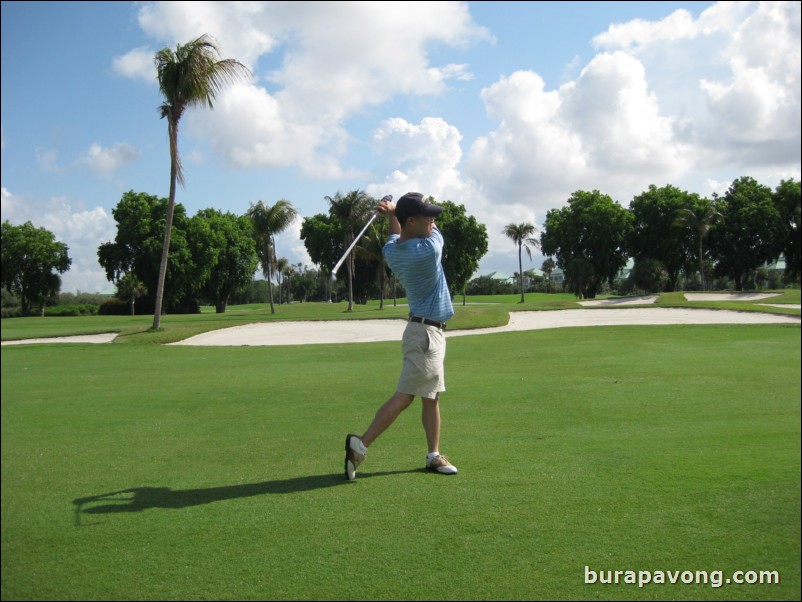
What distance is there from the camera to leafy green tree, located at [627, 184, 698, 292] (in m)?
63.9

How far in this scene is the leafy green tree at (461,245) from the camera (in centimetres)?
7550

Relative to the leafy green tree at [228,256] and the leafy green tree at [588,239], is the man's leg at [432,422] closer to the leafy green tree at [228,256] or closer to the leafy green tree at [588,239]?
the leafy green tree at [228,256]

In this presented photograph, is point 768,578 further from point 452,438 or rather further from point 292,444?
point 292,444

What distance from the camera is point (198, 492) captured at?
4.44 m

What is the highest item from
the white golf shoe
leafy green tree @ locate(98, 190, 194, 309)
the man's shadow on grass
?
leafy green tree @ locate(98, 190, 194, 309)

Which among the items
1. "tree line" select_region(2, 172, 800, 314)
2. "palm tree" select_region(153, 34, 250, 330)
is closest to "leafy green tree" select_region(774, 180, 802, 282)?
"palm tree" select_region(153, 34, 250, 330)

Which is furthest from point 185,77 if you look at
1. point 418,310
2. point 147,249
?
point 147,249

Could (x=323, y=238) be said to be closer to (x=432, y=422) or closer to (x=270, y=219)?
(x=270, y=219)

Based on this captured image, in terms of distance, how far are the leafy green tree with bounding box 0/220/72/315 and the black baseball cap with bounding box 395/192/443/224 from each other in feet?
102

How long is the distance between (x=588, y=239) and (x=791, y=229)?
2811 inches

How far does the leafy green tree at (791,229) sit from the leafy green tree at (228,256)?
6664 centimetres

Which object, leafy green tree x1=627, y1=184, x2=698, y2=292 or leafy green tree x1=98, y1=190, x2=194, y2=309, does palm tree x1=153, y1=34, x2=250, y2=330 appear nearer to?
leafy green tree x1=98, y1=190, x2=194, y2=309

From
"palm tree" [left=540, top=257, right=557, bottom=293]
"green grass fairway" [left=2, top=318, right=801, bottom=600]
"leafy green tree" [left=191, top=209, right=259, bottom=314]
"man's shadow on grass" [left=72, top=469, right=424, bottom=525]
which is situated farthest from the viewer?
"palm tree" [left=540, top=257, right=557, bottom=293]

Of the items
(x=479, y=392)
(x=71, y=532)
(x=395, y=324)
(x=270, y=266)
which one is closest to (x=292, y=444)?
(x=71, y=532)
